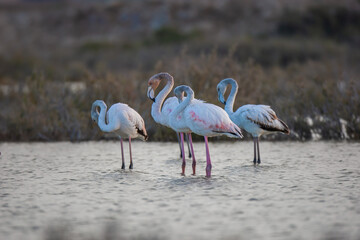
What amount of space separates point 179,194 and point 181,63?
756cm

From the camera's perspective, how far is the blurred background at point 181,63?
12352 mm

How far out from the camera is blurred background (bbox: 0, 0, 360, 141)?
486 inches

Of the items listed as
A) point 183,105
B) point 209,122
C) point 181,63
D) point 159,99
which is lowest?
point 209,122

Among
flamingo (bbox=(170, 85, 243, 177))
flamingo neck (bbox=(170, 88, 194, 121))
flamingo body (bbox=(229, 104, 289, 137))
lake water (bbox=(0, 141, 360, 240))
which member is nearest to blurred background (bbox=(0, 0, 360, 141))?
lake water (bbox=(0, 141, 360, 240))

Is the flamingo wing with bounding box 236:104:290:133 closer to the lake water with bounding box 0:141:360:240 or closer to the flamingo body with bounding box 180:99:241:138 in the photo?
the lake water with bounding box 0:141:360:240

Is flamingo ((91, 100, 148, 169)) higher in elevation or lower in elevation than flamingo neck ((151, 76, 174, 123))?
lower

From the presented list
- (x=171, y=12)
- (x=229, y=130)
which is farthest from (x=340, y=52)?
(x=171, y=12)

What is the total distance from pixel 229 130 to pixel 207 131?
0.28 meters

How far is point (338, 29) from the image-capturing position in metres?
35.4

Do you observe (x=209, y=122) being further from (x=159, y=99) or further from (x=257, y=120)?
(x=159, y=99)

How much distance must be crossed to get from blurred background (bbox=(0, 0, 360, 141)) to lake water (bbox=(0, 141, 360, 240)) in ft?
4.30

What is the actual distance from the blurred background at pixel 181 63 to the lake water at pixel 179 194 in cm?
131

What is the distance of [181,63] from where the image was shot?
1456cm

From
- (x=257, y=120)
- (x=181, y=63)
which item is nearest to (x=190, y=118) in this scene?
(x=257, y=120)
